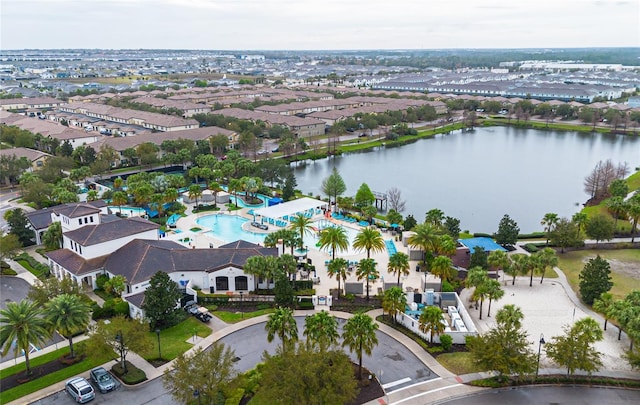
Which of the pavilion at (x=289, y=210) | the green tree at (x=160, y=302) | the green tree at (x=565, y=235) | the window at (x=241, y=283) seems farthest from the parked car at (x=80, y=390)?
the green tree at (x=565, y=235)

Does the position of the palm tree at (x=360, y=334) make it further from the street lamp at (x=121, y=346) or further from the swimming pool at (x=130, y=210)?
the swimming pool at (x=130, y=210)

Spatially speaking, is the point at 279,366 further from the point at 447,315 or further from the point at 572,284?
the point at 572,284

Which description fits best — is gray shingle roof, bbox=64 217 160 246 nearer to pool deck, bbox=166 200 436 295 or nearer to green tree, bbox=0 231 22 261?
A: green tree, bbox=0 231 22 261

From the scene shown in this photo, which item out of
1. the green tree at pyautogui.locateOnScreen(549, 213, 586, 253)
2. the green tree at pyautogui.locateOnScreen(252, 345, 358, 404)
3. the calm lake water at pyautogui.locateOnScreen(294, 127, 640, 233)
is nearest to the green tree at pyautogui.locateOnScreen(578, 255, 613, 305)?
the green tree at pyautogui.locateOnScreen(549, 213, 586, 253)

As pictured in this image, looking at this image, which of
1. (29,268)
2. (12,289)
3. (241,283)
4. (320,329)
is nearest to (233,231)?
(241,283)

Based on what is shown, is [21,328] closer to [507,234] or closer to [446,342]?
[446,342]

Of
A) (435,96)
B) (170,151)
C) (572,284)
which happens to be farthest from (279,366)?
(435,96)
